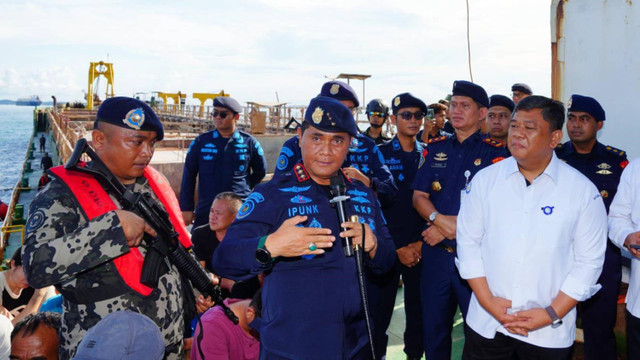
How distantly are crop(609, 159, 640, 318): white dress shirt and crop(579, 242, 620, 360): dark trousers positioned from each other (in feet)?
2.08

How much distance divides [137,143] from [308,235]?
3.56 ft

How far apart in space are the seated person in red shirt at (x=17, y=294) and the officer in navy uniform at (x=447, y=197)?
9.67 feet

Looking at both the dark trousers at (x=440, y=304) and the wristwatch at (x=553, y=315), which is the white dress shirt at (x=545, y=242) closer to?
the wristwatch at (x=553, y=315)

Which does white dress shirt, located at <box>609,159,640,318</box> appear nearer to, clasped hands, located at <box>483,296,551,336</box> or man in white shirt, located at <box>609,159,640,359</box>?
man in white shirt, located at <box>609,159,640,359</box>

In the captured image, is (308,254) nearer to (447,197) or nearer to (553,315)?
(553,315)

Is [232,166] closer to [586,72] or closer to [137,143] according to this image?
[137,143]

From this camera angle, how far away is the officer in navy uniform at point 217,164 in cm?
506

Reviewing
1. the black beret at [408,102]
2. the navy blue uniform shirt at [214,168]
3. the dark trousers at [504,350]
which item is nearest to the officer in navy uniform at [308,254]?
the dark trousers at [504,350]

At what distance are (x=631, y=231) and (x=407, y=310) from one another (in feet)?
6.31

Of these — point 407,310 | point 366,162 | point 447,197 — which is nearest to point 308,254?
point 447,197

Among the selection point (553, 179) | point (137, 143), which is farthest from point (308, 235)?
point (553, 179)

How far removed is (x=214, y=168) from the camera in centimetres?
507

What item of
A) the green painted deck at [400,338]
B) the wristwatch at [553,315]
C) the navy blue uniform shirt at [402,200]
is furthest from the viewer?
the navy blue uniform shirt at [402,200]

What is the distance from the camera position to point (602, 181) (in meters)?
3.66
